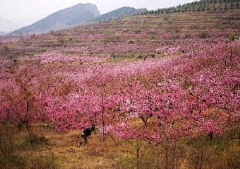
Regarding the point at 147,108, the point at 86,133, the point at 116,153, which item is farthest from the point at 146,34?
the point at 116,153

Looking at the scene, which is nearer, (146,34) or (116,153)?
(116,153)

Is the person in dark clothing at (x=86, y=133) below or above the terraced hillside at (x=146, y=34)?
below

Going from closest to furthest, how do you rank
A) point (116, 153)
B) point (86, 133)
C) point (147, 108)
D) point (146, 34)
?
point (116, 153) → point (86, 133) → point (147, 108) → point (146, 34)

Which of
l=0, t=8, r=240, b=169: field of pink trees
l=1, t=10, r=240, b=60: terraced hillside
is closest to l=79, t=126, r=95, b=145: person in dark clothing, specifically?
l=0, t=8, r=240, b=169: field of pink trees

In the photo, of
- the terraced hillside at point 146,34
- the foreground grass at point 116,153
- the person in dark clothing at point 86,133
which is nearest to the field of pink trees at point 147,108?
the foreground grass at point 116,153

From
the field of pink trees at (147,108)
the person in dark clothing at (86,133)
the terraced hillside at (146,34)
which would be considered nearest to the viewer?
A: the field of pink trees at (147,108)

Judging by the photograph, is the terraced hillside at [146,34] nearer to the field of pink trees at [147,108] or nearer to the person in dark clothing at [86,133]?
the field of pink trees at [147,108]

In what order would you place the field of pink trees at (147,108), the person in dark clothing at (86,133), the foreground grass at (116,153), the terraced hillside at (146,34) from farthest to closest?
the terraced hillside at (146,34), the person in dark clothing at (86,133), the field of pink trees at (147,108), the foreground grass at (116,153)

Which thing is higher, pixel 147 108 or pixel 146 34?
pixel 146 34

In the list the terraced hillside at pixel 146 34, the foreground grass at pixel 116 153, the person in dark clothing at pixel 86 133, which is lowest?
the foreground grass at pixel 116 153

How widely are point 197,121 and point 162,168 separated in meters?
6.47

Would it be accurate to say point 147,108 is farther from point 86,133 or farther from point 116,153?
point 116,153

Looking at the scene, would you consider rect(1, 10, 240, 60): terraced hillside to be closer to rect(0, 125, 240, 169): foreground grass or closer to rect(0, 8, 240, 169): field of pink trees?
rect(0, 8, 240, 169): field of pink trees

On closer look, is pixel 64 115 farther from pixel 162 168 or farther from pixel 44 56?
pixel 44 56
